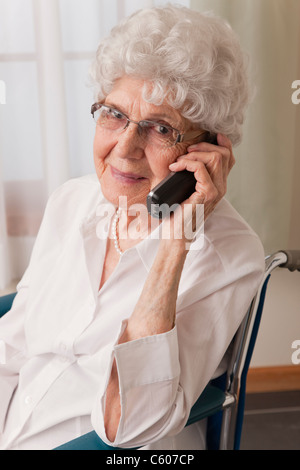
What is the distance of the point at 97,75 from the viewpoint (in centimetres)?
114

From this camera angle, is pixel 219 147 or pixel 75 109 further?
pixel 75 109

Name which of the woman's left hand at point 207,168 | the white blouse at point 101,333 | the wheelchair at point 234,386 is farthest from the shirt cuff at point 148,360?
the woman's left hand at point 207,168

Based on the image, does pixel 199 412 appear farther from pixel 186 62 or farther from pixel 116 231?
pixel 186 62

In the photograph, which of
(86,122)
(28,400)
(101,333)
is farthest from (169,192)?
(86,122)

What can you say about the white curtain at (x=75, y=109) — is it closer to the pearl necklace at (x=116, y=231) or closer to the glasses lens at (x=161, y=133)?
the pearl necklace at (x=116, y=231)

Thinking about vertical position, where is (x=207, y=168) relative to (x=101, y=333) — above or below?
above

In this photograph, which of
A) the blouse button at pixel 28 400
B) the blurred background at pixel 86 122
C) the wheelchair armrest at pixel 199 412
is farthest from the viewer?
the blurred background at pixel 86 122

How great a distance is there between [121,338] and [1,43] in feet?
5.26

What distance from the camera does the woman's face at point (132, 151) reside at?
1.05 metres

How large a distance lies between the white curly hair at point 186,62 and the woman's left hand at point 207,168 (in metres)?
0.05

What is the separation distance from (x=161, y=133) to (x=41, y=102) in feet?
4.18

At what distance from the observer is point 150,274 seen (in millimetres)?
987
